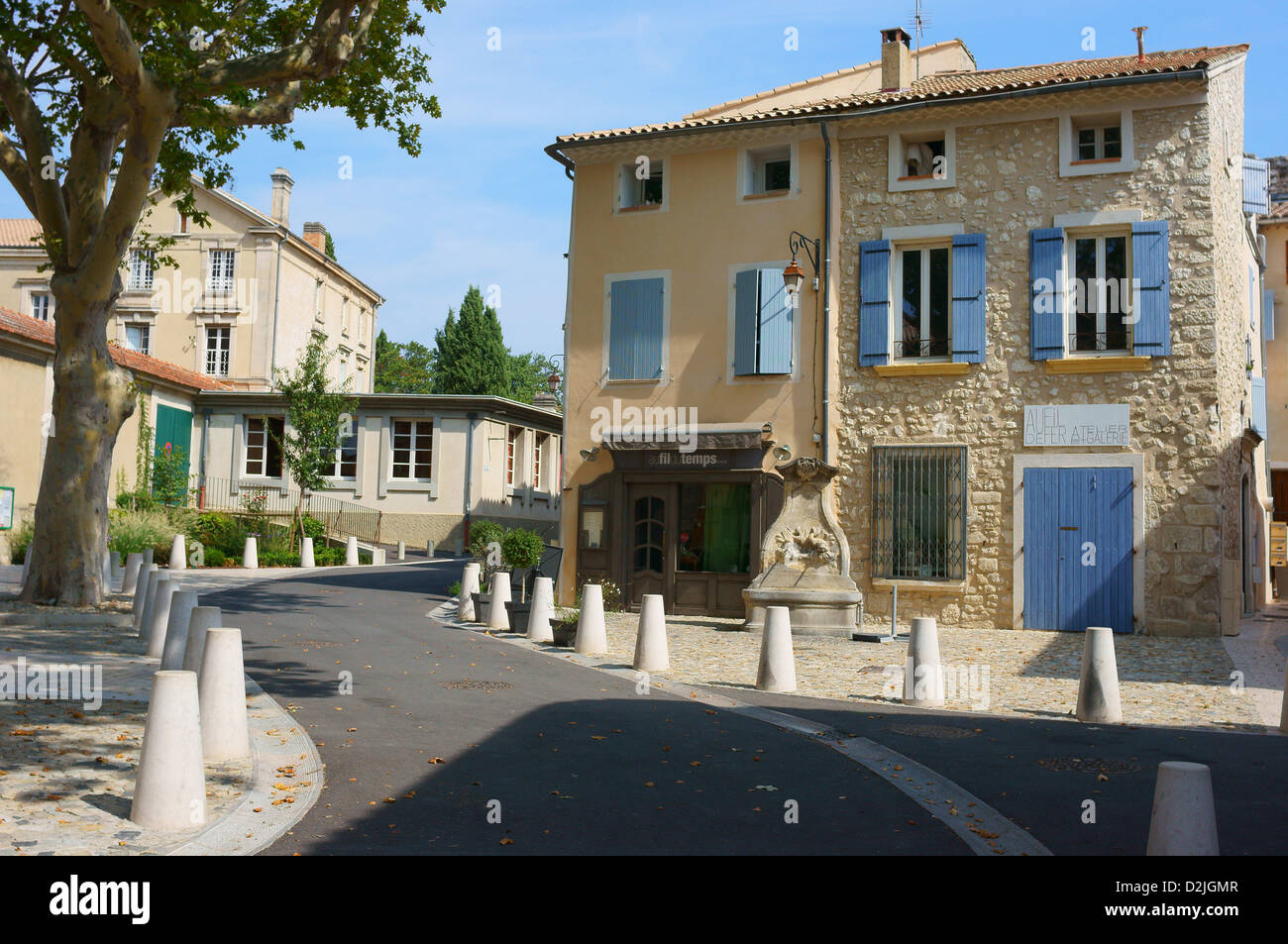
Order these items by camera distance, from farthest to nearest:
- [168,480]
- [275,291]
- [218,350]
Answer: [218,350]
[275,291]
[168,480]

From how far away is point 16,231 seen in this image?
4731 cm

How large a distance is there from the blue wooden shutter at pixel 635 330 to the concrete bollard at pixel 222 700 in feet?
44.0

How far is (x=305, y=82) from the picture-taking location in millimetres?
13938

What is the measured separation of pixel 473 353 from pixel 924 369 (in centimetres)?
4089

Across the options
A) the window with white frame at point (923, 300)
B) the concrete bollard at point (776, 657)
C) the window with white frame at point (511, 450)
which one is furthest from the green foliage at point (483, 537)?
the window with white frame at point (511, 450)

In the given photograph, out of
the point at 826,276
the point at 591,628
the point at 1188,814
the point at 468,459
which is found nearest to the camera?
the point at 1188,814

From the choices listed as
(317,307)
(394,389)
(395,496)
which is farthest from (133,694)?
(394,389)

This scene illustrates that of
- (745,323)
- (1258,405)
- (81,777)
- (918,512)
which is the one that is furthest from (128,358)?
(81,777)

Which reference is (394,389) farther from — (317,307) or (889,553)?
(889,553)

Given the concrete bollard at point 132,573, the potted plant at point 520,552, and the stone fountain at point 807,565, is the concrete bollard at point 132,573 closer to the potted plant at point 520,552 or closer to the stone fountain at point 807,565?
the potted plant at point 520,552

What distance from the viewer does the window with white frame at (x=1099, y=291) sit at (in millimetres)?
16766

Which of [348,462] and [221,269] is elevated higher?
[221,269]

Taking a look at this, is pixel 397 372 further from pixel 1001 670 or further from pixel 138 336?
pixel 1001 670

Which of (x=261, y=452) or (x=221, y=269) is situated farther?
(x=221, y=269)
